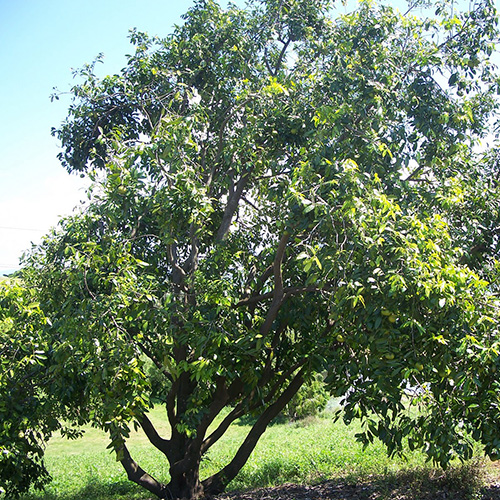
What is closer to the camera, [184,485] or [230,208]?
[184,485]

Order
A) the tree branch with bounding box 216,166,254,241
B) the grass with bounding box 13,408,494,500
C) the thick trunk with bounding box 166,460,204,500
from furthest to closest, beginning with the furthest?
1. the grass with bounding box 13,408,494,500
2. the tree branch with bounding box 216,166,254,241
3. the thick trunk with bounding box 166,460,204,500

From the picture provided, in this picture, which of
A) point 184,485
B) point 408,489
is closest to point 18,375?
point 184,485

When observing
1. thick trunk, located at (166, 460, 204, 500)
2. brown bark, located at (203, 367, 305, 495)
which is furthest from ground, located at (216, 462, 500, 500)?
thick trunk, located at (166, 460, 204, 500)

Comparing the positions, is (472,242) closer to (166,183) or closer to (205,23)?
(166,183)

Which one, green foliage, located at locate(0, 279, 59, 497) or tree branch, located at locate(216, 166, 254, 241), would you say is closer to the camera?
green foliage, located at locate(0, 279, 59, 497)

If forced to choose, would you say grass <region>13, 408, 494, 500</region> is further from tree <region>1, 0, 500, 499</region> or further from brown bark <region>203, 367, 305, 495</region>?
tree <region>1, 0, 500, 499</region>

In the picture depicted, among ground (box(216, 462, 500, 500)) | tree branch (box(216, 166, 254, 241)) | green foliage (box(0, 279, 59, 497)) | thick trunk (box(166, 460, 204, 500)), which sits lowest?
ground (box(216, 462, 500, 500))

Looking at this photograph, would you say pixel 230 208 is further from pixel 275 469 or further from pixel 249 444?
pixel 275 469

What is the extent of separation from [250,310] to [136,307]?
7.37 feet

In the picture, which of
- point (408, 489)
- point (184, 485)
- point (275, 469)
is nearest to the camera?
point (408, 489)

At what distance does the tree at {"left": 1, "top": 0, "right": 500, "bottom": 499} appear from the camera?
14.8 feet

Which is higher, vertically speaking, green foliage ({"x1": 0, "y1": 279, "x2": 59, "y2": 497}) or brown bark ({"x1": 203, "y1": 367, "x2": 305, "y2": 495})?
green foliage ({"x1": 0, "y1": 279, "x2": 59, "y2": 497})

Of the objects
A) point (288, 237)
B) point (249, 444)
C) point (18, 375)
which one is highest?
point (288, 237)

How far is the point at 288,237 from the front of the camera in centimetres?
567
